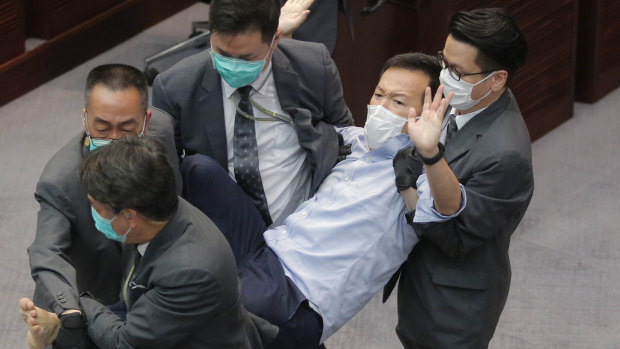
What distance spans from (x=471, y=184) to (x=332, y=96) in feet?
1.83

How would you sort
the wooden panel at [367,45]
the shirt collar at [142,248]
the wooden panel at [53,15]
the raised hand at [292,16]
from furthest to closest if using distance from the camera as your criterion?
the wooden panel at [53,15] < the wooden panel at [367,45] < the raised hand at [292,16] < the shirt collar at [142,248]

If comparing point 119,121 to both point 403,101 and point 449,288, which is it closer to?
point 403,101

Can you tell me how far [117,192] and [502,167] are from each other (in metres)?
0.89

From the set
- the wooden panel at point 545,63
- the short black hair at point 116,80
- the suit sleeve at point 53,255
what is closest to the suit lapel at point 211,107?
the short black hair at point 116,80

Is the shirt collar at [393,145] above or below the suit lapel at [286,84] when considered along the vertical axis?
below

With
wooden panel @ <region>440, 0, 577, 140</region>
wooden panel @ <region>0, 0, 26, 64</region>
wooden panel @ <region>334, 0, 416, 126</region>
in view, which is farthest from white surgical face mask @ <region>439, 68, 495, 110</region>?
wooden panel @ <region>0, 0, 26, 64</region>

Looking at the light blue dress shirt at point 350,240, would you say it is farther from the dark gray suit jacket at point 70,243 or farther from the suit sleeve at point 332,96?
the dark gray suit jacket at point 70,243

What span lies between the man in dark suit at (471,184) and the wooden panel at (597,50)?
2.52 meters

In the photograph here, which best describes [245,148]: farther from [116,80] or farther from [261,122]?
[116,80]

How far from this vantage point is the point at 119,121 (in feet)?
8.83

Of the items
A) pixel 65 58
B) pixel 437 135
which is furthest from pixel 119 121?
pixel 65 58

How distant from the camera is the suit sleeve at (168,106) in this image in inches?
117

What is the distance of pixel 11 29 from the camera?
A: 16.8 feet

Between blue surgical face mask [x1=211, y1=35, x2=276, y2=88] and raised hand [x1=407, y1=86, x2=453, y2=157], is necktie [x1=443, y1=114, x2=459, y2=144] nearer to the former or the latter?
raised hand [x1=407, y1=86, x2=453, y2=157]
